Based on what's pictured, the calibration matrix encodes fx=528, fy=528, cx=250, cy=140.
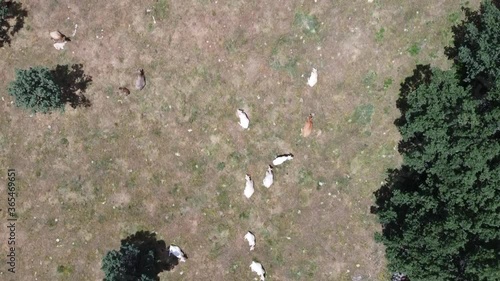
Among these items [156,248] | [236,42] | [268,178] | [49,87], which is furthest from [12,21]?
[268,178]

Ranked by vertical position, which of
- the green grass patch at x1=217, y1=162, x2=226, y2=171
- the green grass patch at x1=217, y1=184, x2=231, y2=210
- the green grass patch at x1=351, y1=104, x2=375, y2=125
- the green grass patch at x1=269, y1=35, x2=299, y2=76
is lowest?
the green grass patch at x1=217, y1=184, x2=231, y2=210

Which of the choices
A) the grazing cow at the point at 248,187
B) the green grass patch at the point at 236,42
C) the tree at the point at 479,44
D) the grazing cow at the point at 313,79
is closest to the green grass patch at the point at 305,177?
the grazing cow at the point at 248,187

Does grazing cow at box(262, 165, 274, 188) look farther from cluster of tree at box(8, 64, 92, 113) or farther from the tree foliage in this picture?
the tree foliage

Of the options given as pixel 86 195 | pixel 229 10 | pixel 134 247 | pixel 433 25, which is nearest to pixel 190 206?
pixel 134 247

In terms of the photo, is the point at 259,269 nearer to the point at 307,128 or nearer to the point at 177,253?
the point at 177,253

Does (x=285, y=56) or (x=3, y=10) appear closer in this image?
(x=3, y=10)

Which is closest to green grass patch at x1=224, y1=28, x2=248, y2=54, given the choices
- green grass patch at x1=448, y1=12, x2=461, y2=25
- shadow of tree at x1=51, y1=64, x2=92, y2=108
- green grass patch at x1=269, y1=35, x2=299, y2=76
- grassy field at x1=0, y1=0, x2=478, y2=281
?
grassy field at x1=0, y1=0, x2=478, y2=281

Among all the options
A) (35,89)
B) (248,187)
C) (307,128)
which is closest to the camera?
(35,89)
